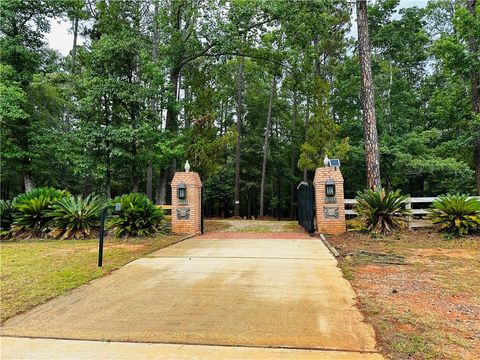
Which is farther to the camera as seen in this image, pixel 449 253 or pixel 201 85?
pixel 201 85

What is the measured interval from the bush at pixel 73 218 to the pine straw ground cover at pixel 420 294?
677 centimetres

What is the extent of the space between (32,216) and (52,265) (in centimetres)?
498

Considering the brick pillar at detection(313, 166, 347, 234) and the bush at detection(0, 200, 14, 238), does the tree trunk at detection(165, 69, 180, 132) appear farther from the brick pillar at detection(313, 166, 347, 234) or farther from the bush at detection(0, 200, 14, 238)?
the brick pillar at detection(313, 166, 347, 234)

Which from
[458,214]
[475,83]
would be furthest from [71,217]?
[475,83]

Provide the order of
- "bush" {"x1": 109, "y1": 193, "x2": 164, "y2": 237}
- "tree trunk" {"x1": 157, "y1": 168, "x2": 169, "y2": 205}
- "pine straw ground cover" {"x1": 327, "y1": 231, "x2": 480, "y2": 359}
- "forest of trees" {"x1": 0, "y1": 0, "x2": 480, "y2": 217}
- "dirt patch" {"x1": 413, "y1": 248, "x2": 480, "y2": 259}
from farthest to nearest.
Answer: "tree trunk" {"x1": 157, "y1": 168, "x2": 169, "y2": 205} < "forest of trees" {"x1": 0, "y1": 0, "x2": 480, "y2": 217} < "bush" {"x1": 109, "y1": 193, "x2": 164, "y2": 237} < "dirt patch" {"x1": 413, "y1": 248, "x2": 480, "y2": 259} < "pine straw ground cover" {"x1": 327, "y1": 231, "x2": 480, "y2": 359}

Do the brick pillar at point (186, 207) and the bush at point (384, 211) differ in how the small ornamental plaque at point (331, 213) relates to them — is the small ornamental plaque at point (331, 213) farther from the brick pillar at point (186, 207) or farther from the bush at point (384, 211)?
the brick pillar at point (186, 207)

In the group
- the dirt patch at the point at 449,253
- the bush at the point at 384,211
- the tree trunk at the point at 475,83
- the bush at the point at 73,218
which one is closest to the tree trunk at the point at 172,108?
the bush at the point at 73,218

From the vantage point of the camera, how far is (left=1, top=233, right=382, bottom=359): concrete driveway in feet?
9.36

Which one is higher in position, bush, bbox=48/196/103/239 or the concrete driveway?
bush, bbox=48/196/103/239

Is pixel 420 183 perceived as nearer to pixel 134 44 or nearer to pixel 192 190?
pixel 192 190

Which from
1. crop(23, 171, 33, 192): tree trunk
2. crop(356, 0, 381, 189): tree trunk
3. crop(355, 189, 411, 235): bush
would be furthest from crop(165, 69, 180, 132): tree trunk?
crop(355, 189, 411, 235): bush

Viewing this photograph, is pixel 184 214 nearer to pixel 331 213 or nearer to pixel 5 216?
pixel 331 213

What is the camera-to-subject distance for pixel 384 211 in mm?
9336

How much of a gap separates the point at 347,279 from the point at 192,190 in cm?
639
